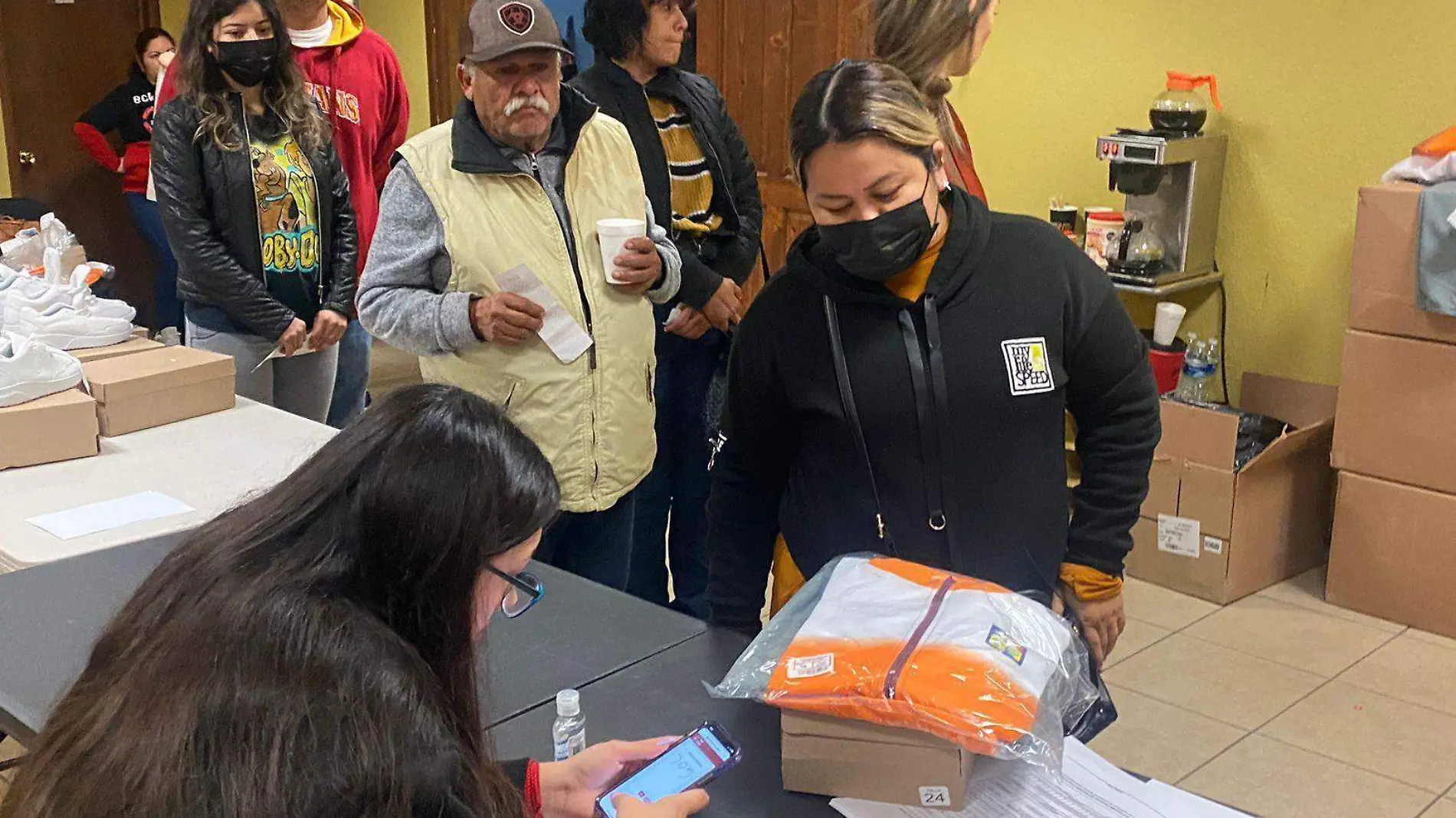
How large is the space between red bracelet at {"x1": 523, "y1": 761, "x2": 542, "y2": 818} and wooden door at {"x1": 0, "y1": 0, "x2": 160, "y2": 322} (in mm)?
5884

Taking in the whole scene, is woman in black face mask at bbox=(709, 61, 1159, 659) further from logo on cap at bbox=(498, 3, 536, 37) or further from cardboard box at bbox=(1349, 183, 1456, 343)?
cardboard box at bbox=(1349, 183, 1456, 343)

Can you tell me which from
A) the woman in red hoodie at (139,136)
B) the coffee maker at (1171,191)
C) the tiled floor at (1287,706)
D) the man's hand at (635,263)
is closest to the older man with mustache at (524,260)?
the man's hand at (635,263)

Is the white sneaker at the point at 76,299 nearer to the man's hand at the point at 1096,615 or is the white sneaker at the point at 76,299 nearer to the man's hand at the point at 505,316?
the man's hand at the point at 505,316

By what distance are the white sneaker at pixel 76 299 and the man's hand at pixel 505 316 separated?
1.15 metres

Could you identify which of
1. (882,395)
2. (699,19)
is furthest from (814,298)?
(699,19)

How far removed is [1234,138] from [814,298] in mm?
2591

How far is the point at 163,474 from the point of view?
91.5 inches

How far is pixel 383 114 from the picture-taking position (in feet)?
11.0

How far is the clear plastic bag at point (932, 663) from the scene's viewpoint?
117cm

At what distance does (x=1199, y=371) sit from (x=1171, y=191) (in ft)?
1.74

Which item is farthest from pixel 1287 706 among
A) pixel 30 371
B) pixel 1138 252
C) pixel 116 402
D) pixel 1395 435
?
pixel 30 371

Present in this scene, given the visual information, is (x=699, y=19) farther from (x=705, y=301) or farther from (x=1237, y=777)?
(x=1237, y=777)

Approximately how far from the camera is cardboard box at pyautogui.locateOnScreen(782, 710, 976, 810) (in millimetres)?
1196

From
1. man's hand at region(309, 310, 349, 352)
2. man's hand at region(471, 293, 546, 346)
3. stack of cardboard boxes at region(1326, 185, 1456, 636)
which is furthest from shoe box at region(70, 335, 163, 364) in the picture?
stack of cardboard boxes at region(1326, 185, 1456, 636)
